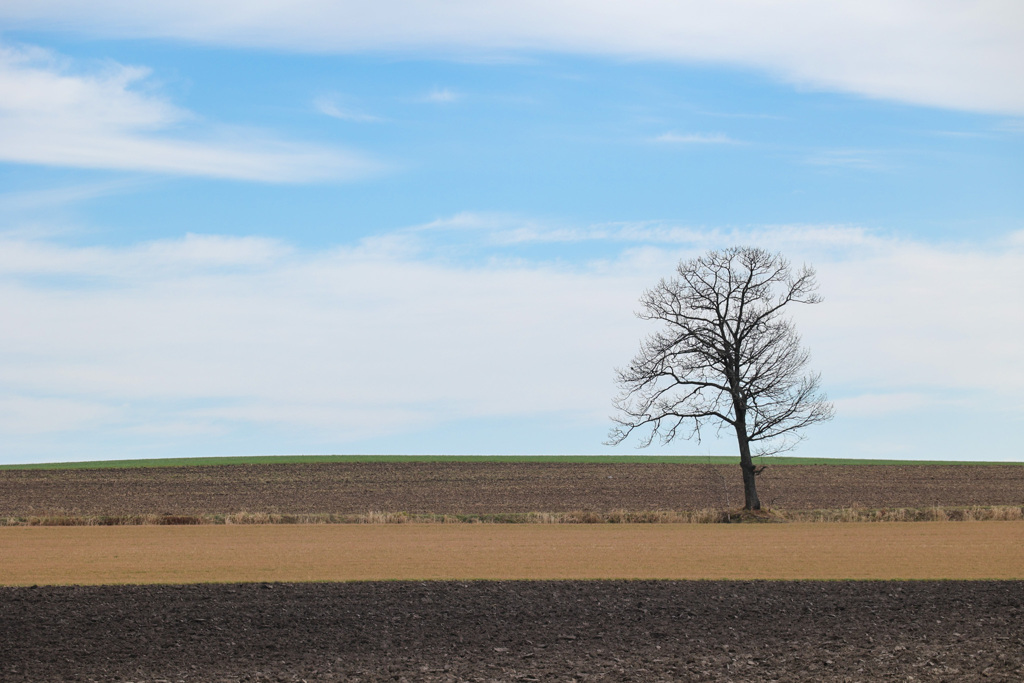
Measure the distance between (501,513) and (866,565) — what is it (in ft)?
78.5

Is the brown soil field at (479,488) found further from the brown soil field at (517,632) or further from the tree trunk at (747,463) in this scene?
the brown soil field at (517,632)

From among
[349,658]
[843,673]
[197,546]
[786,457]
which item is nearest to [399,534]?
[197,546]

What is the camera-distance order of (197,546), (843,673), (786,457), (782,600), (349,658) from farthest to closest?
1. (786,457)
2. (197,546)
3. (782,600)
4. (349,658)
5. (843,673)

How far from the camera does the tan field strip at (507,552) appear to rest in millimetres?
25062

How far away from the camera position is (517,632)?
17469 millimetres

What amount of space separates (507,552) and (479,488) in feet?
100

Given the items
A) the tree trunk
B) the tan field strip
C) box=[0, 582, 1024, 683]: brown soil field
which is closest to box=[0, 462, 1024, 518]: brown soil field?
the tree trunk

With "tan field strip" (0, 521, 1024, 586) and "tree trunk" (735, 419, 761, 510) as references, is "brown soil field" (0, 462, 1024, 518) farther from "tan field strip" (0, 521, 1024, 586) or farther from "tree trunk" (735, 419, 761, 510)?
"tan field strip" (0, 521, 1024, 586)

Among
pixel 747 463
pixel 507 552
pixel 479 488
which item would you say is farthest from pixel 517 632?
pixel 479 488

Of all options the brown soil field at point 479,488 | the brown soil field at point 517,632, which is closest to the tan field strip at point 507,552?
the brown soil field at point 517,632

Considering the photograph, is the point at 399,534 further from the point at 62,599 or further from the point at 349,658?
the point at 349,658

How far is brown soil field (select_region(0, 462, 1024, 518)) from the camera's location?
53.4 meters

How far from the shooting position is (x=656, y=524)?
42.7 metres

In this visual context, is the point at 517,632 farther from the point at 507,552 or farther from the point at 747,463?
the point at 747,463
